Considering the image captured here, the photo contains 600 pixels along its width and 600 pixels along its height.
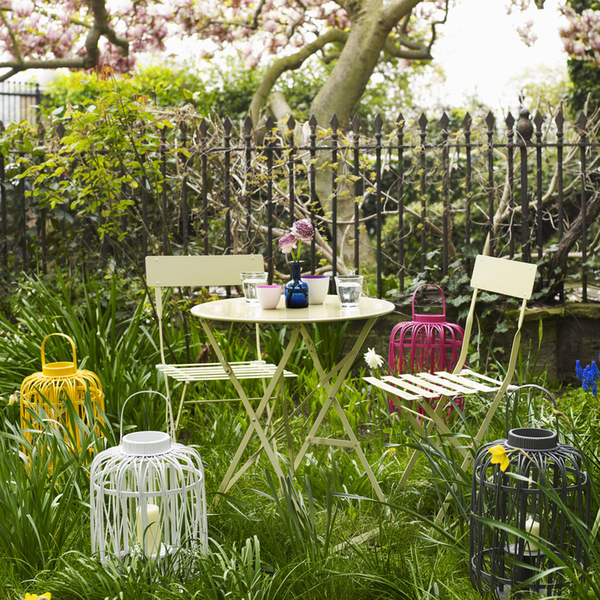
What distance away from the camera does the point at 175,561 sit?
2295mm

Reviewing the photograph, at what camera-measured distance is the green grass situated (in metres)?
2.19

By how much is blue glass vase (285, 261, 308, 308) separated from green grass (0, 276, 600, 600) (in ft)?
2.25

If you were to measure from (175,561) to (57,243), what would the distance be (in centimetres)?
372

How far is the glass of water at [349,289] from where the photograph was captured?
2.96 metres

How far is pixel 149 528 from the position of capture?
234cm

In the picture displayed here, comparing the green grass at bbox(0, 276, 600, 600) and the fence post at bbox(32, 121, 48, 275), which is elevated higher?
the fence post at bbox(32, 121, 48, 275)

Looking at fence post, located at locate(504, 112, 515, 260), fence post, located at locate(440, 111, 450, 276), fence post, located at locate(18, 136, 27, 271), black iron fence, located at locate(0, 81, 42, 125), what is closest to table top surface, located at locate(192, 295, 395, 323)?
fence post, located at locate(440, 111, 450, 276)

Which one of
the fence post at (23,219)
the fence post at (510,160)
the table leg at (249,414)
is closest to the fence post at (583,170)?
the fence post at (510,160)

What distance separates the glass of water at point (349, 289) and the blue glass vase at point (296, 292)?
0.16m

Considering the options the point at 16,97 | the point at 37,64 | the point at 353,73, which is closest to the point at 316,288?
the point at 353,73

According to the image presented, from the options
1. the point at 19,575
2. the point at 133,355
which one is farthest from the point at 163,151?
the point at 19,575

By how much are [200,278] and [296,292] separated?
2.38 feet

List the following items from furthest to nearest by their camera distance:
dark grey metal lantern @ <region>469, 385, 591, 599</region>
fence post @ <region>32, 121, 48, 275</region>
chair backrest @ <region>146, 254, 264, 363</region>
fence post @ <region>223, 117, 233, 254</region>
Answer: fence post @ <region>32, 121, 48, 275</region> < fence post @ <region>223, 117, 233, 254</region> < chair backrest @ <region>146, 254, 264, 363</region> < dark grey metal lantern @ <region>469, 385, 591, 599</region>

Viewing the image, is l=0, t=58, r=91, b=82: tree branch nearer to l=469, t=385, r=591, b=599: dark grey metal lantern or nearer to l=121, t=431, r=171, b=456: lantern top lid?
l=121, t=431, r=171, b=456: lantern top lid
